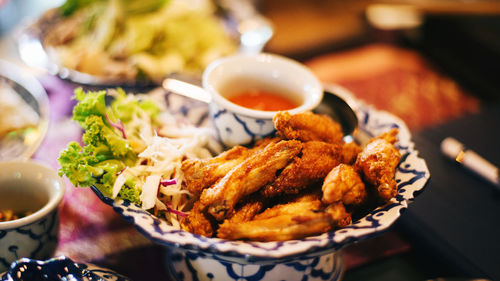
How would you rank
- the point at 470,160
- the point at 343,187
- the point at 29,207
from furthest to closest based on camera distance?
the point at 470,160 < the point at 29,207 < the point at 343,187

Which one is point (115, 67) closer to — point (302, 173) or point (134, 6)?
point (134, 6)

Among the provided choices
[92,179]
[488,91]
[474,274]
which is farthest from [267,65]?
[488,91]

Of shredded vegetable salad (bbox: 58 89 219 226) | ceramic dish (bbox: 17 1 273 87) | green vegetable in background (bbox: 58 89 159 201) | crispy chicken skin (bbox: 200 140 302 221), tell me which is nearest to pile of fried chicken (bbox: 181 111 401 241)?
crispy chicken skin (bbox: 200 140 302 221)

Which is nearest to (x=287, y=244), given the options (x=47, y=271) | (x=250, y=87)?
(x=47, y=271)

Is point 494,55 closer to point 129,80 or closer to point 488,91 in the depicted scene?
point 488,91

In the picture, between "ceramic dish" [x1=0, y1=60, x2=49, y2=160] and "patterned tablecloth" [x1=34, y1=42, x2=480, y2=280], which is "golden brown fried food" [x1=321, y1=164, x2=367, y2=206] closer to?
"patterned tablecloth" [x1=34, y1=42, x2=480, y2=280]
